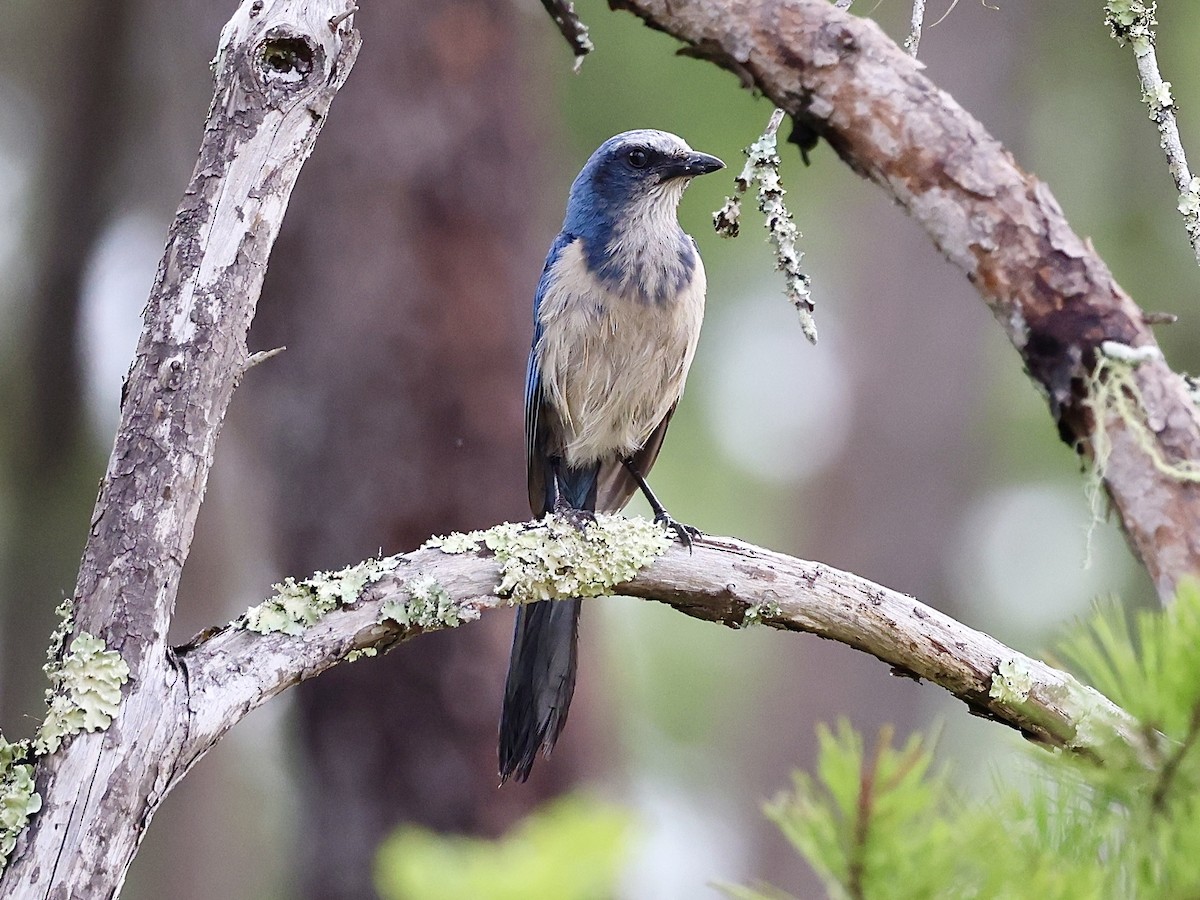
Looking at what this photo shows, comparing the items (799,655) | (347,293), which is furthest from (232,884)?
(347,293)

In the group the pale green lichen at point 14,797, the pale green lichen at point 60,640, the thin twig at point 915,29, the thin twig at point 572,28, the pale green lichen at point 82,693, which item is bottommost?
the pale green lichen at point 14,797

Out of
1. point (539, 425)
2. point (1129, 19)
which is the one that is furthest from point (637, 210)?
point (1129, 19)

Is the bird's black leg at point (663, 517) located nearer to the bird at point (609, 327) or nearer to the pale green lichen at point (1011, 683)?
the bird at point (609, 327)

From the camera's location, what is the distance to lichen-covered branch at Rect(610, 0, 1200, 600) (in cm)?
194

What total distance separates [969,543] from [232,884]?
4961 mm

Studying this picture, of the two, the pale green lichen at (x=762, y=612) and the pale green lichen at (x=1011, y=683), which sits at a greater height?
the pale green lichen at (x=762, y=612)

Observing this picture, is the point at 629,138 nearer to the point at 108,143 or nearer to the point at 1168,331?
the point at 108,143

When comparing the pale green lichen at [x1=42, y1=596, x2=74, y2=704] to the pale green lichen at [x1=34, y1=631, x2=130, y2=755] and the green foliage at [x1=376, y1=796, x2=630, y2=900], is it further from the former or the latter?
the green foliage at [x1=376, y1=796, x2=630, y2=900]

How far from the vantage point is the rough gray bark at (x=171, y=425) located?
2098mm

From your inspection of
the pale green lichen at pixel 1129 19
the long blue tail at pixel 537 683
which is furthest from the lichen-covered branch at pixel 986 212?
the long blue tail at pixel 537 683

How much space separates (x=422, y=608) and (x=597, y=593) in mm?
422

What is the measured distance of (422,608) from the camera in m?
2.54

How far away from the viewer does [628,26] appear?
8.31 meters

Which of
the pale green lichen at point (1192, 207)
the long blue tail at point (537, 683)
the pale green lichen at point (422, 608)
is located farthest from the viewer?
the long blue tail at point (537, 683)
